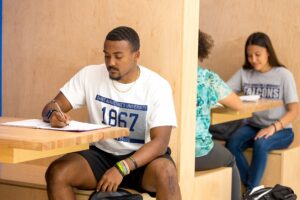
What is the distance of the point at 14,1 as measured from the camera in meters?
4.28

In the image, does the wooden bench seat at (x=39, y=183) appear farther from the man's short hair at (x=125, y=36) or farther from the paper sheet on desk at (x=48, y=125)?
the man's short hair at (x=125, y=36)

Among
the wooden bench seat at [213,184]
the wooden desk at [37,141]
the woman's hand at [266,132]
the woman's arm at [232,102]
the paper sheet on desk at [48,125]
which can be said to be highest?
the woman's arm at [232,102]

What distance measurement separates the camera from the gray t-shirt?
5324 millimetres

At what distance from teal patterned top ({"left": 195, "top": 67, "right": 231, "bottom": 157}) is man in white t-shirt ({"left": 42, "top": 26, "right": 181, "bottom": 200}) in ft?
2.23

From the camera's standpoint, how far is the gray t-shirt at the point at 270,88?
17.5ft

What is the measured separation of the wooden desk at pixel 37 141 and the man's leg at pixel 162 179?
0.36 meters

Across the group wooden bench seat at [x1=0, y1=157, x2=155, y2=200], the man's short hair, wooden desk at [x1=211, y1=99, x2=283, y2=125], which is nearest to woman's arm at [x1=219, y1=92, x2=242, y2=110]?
wooden desk at [x1=211, y1=99, x2=283, y2=125]

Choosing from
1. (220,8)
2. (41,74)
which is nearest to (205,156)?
(41,74)

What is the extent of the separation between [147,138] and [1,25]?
52.8 inches

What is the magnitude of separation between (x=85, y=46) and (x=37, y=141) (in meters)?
1.50

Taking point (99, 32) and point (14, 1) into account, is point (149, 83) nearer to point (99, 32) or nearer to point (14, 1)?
point (99, 32)

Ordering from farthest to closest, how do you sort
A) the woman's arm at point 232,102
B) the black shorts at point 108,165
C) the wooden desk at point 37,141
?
the woman's arm at point 232,102
the black shorts at point 108,165
the wooden desk at point 37,141

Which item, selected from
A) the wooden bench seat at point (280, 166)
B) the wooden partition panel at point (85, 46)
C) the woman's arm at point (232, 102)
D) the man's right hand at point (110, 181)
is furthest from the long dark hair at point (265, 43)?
the man's right hand at point (110, 181)

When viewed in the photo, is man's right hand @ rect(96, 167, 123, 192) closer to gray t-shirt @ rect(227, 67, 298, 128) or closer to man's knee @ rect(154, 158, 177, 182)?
man's knee @ rect(154, 158, 177, 182)
